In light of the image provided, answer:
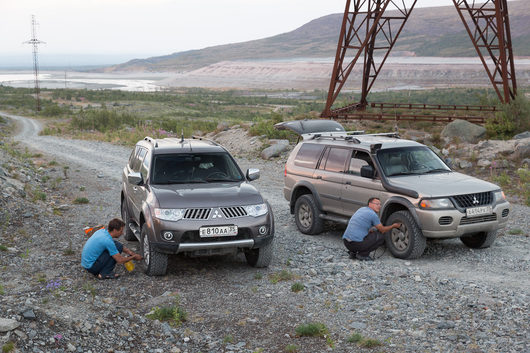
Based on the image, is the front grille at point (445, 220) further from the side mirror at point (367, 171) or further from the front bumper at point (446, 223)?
the side mirror at point (367, 171)

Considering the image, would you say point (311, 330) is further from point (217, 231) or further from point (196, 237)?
point (196, 237)

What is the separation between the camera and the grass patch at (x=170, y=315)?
24.5ft

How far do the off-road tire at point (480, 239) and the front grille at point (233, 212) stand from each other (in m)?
4.34

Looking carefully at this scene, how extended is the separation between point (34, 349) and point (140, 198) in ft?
13.0

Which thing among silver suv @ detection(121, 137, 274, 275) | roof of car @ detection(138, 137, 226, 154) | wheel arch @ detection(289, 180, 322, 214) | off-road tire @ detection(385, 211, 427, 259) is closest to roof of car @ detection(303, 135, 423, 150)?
wheel arch @ detection(289, 180, 322, 214)

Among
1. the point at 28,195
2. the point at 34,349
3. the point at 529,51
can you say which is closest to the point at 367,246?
the point at 34,349

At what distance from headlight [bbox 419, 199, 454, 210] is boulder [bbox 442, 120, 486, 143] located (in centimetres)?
1602

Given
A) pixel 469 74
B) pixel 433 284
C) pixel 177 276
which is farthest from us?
pixel 469 74

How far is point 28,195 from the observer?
15039 millimetres

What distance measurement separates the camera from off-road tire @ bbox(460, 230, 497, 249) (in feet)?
34.4

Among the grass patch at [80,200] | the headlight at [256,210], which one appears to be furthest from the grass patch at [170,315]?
the grass patch at [80,200]

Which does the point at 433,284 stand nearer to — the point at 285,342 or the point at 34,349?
the point at 285,342

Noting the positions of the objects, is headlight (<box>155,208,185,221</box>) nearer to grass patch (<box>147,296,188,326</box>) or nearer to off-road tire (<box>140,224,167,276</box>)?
off-road tire (<box>140,224,167,276</box>)

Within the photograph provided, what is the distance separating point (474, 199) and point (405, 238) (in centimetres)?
126
